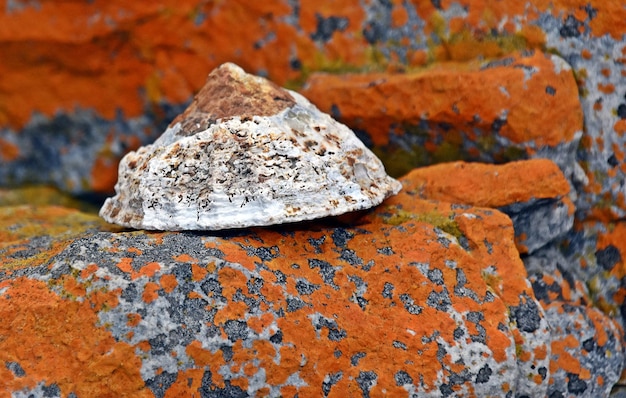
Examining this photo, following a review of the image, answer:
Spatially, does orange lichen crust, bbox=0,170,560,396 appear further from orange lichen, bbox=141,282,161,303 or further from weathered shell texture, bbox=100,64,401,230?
weathered shell texture, bbox=100,64,401,230

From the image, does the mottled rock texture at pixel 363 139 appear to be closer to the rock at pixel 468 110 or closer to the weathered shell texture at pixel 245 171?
the rock at pixel 468 110

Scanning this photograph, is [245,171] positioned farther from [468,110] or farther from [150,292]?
[468,110]

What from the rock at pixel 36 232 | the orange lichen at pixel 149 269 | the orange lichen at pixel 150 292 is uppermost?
the orange lichen at pixel 149 269

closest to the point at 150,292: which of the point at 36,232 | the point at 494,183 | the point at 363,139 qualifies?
the point at 36,232

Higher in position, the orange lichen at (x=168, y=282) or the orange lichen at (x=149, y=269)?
the orange lichen at (x=149, y=269)

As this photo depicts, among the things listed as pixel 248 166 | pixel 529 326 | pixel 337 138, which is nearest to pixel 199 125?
pixel 248 166

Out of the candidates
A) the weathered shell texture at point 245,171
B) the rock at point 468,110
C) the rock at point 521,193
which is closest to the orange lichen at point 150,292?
the weathered shell texture at point 245,171
